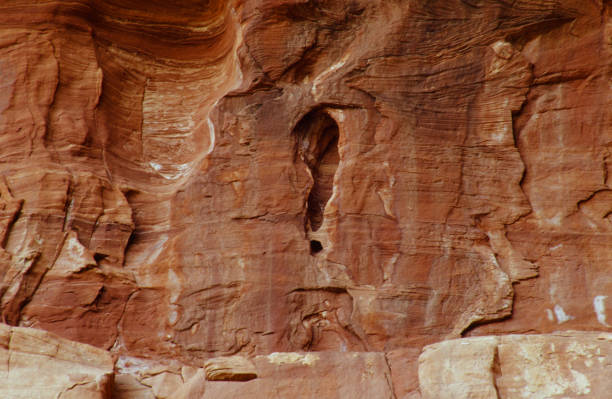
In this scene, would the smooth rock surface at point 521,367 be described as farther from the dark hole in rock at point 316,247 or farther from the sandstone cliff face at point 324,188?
the dark hole in rock at point 316,247

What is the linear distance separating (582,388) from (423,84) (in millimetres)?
4515

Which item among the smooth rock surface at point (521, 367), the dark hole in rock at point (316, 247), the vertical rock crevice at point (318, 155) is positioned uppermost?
the vertical rock crevice at point (318, 155)

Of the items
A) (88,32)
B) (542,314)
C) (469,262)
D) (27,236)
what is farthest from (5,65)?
(542,314)

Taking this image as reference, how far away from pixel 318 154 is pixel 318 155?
0.04 ft

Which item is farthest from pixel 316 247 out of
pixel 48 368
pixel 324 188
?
pixel 48 368

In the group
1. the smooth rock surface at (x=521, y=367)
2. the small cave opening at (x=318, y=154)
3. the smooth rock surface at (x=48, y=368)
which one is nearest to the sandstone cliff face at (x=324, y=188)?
the small cave opening at (x=318, y=154)

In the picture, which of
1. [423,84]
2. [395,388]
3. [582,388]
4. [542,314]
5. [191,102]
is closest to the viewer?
[582,388]

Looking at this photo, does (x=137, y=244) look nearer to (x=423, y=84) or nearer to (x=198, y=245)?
(x=198, y=245)

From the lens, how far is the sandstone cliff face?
11.0 metres

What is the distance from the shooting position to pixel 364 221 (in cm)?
1135

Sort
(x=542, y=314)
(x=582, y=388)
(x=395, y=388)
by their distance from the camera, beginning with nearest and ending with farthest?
(x=582, y=388) → (x=395, y=388) → (x=542, y=314)

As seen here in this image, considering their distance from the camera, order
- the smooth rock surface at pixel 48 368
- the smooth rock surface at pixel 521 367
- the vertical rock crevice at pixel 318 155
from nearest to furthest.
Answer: the smooth rock surface at pixel 521 367, the smooth rock surface at pixel 48 368, the vertical rock crevice at pixel 318 155

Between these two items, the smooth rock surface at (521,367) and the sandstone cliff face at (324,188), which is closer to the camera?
the smooth rock surface at (521,367)

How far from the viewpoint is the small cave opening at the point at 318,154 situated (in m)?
11.7
